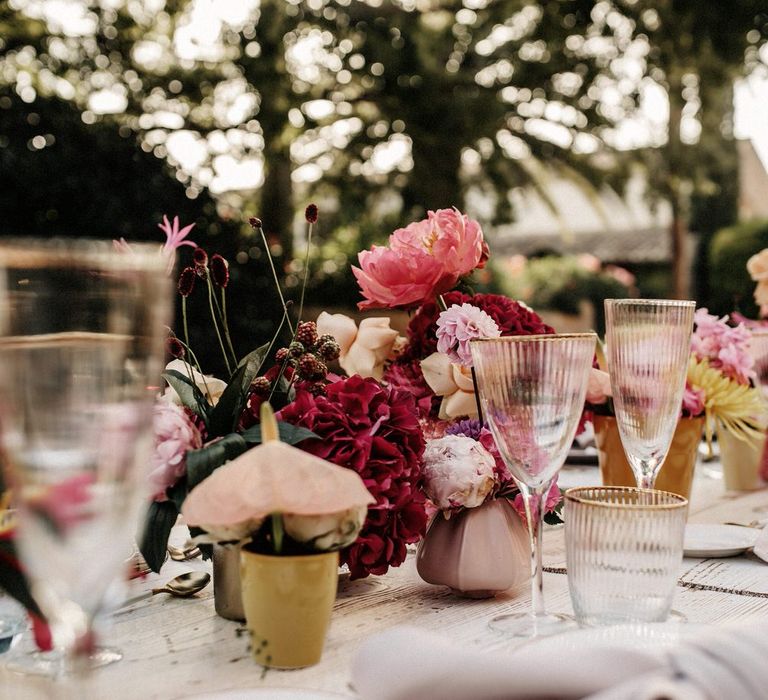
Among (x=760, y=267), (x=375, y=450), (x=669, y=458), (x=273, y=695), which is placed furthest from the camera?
(x=760, y=267)

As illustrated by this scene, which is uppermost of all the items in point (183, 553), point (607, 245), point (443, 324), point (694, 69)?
point (694, 69)

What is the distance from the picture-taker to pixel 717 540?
1.24m

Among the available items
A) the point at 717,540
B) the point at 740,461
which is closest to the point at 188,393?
the point at 717,540

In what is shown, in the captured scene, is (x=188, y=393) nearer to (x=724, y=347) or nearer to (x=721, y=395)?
(x=721, y=395)

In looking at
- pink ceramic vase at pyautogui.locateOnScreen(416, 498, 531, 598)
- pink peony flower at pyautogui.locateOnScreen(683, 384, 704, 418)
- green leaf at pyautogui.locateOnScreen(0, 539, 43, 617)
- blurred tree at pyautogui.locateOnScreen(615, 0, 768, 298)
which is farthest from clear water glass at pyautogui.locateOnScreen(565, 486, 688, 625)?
blurred tree at pyautogui.locateOnScreen(615, 0, 768, 298)

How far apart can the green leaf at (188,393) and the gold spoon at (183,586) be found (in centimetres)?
21

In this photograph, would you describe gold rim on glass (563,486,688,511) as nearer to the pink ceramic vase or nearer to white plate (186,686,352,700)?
the pink ceramic vase

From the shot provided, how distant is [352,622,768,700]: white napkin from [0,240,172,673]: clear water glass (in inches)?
8.5

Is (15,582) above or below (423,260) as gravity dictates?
below

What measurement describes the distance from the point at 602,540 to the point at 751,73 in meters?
6.99

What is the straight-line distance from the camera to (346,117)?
25.3 feet

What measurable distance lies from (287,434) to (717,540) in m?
0.68

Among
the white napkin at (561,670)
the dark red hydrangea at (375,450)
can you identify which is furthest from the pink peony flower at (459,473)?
the white napkin at (561,670)

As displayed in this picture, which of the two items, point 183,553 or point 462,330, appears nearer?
point 462,330
